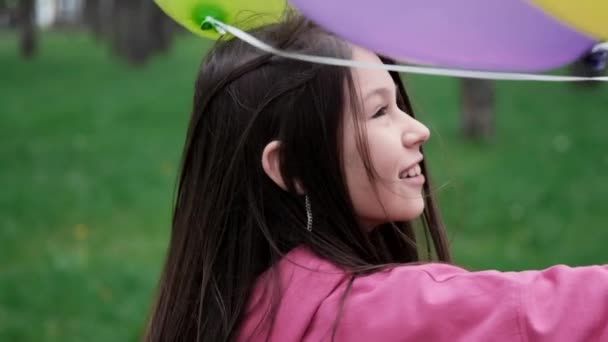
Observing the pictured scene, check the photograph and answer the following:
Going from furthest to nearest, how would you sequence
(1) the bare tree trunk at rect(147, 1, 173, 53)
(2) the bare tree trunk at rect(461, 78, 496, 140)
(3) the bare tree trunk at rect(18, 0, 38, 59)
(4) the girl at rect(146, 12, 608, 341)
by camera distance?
(3) the bare tree trunk at rect(18, 0, 38, 59) → (1) the bare tree trunk at rect(147, 1, 173, 53) → (2) the bare tree trunk at rect(461, 78, 496, 140) → (4) the girl at rect(146, 12, 608, 341)

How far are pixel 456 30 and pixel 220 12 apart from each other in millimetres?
630

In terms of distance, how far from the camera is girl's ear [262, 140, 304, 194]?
161 cm

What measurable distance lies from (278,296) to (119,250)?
3676 millimetres

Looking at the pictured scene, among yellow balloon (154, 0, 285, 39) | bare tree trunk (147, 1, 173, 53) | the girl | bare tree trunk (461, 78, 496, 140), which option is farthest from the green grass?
bare tree trunk (147, 1, 173, 53)

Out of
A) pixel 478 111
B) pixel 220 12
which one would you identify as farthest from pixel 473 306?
pixel 478 111

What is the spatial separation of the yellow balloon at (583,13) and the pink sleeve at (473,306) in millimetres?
319

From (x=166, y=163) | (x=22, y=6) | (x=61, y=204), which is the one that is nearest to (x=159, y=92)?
(x=166, y=163)

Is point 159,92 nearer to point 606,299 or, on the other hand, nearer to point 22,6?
point 22,6

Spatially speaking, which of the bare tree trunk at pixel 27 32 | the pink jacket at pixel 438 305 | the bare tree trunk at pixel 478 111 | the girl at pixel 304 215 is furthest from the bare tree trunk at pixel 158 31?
the pink jacket at pixel 438 305

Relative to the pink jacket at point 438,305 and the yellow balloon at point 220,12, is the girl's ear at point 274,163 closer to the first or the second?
the pink jacket at point 438,305

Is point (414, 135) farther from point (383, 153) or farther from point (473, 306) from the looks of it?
point (473, 306)

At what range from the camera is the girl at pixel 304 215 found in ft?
4.63

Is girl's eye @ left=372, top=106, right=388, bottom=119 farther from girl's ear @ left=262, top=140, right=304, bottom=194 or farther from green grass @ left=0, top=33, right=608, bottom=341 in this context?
green grass @ left=0, top=33, right=608, bottom=341

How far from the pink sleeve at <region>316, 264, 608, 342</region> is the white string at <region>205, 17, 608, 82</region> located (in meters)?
0.26
